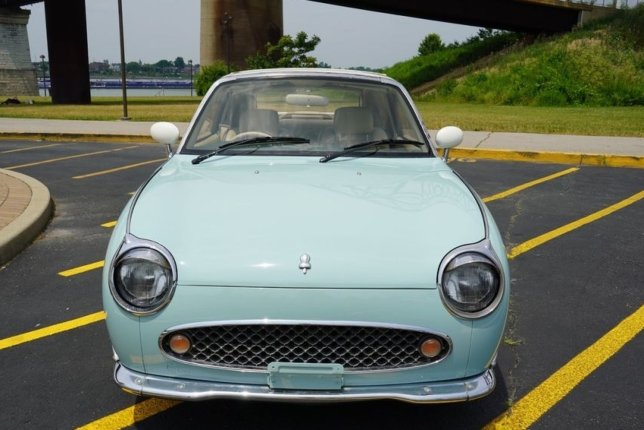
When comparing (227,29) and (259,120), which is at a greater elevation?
(227,29)

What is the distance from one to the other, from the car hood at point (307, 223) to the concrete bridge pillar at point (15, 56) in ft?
172

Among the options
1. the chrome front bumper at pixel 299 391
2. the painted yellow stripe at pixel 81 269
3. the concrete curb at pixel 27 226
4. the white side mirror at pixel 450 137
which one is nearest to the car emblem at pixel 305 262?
the chrome front bumper at pixel 299 391

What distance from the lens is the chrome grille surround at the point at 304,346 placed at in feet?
7.06

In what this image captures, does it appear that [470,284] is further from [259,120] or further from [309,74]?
[309,74]

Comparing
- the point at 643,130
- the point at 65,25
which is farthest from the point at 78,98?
the point at 643,130

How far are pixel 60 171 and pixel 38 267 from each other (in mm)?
4709

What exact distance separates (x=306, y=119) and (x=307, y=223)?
58.5 inches

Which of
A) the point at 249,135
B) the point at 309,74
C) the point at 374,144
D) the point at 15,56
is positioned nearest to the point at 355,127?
the point at 374,144

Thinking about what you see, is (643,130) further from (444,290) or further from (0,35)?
(0,35)

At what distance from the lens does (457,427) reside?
8.51 feet

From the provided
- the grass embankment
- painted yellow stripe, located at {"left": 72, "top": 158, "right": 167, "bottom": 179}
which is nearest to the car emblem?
painted yellow stripe, located at {"left": 72, "top": 158, "right": 167, "bottom": 179}

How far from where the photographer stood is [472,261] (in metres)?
2.22

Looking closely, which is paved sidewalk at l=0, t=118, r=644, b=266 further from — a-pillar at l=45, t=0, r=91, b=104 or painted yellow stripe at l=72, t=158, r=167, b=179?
a-pillar at l=45, t=0, r=91, b=104

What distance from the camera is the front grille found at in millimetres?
2154
